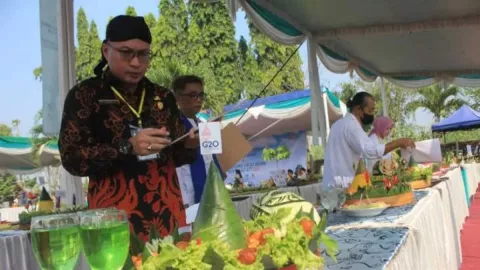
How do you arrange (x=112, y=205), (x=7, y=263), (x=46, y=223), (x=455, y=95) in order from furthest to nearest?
(x=455, y=95) < (x=7, y=263) < (x=112, y=205) < (x=46, y=223)

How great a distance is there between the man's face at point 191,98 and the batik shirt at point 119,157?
0.85m

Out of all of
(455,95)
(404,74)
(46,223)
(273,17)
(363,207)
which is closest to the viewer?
(46,223)

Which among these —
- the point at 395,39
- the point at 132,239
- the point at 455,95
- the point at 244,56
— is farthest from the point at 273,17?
the point at 455,95

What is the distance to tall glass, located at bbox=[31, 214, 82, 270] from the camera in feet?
2.03

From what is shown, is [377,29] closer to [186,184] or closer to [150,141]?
[186,184]

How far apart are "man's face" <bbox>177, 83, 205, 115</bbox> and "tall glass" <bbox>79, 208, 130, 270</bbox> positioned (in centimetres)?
164

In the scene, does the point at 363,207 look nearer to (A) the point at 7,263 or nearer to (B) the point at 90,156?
(B) the point at 90,156

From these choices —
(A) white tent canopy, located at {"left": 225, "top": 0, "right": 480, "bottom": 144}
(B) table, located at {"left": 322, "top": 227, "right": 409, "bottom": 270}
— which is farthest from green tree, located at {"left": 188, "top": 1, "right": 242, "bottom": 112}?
(B) table, located at {"left": 322, "top": 227, "right": 409, "bottom": 270}

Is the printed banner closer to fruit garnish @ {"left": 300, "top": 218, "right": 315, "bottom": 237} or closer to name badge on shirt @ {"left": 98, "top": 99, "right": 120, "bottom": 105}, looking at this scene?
name badge on shirt @ {"left": 98, "top": 99, "right": 120, "bottom": 105}

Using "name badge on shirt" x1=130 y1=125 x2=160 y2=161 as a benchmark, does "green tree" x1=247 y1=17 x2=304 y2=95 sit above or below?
above

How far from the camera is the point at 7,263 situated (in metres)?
3.35

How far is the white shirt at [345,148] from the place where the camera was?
2.86m

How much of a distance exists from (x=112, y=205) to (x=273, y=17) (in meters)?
4.48

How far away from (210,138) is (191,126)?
4.35 feet
